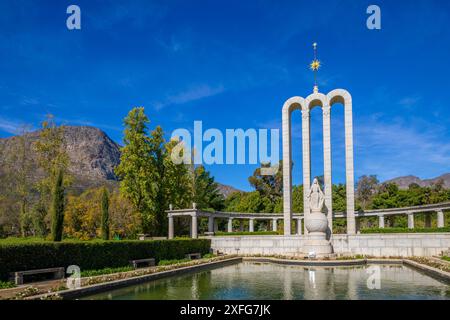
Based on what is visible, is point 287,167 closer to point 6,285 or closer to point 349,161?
point 349,161

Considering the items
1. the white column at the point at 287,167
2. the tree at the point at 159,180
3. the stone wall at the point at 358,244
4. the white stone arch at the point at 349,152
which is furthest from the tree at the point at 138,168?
the white stone arch at the point at 349,152

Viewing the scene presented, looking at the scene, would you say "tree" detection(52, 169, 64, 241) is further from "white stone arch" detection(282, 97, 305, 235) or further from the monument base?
"white stone arch" detection(282, 97, 305, 235)

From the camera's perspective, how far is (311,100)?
34438 mm

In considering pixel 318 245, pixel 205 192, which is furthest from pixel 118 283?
pixel 205 192

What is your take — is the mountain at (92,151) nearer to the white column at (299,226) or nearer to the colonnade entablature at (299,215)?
the colonnade entablature at (299,215)

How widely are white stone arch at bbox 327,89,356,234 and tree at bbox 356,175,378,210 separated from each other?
163ft

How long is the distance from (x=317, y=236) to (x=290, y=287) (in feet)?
37.6

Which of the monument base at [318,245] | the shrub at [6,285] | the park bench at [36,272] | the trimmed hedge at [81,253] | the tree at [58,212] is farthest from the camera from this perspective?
the monument base at [318,245]

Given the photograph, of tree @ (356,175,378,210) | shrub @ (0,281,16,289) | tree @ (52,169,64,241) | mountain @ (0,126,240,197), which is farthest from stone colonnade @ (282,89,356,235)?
mountain @ (0,126,240,197)

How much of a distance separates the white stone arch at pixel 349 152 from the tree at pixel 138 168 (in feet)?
54.4

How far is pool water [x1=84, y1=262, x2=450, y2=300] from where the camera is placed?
456 inches

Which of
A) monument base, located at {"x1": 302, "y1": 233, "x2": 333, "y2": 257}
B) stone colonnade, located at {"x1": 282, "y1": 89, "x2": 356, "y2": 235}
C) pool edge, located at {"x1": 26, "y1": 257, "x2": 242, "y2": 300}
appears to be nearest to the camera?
pool edge, located at {"x1": 26, "y1": 257, "x2": 242, "y2": 300}

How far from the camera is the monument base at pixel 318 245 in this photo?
23781 millimetres
